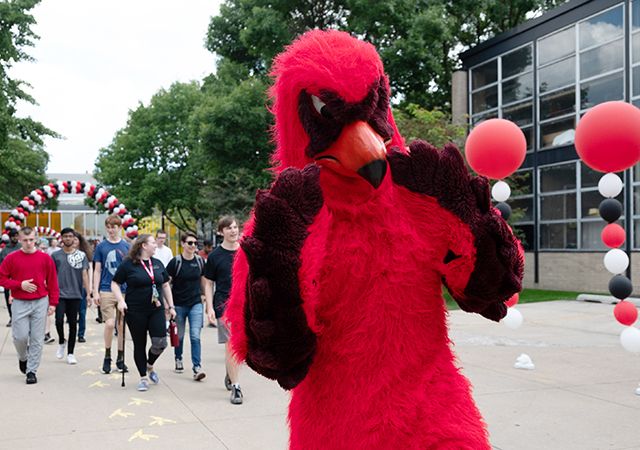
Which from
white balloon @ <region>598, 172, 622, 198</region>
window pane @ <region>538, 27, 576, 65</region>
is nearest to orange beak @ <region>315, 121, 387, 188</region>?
white balloon @ <region>598, 172, 622, 198</region>

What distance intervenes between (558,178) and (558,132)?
1326 mm

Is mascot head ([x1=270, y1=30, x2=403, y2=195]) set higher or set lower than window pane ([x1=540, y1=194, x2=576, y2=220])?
lower

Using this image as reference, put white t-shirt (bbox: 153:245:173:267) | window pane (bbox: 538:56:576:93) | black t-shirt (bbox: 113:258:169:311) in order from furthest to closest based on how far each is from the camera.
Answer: window pane (bbox: 538:56:576:93) → white t-shirt (bbox: 153:245:173:267) → black t-shirt (bbox: 113:258:169:311)

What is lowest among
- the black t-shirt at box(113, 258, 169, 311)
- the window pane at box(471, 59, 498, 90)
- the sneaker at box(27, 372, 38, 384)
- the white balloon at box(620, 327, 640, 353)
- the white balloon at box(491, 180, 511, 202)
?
the sneaker at box(27, 372, 38, 384)

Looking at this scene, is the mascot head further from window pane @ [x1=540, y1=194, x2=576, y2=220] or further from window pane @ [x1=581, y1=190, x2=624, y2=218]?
window pane @ [x1=540, y1=194, x2=576, y2=220]

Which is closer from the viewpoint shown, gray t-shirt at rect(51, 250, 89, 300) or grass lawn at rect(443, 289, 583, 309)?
gray t-shirt at rect(51, 250, 89, 300)

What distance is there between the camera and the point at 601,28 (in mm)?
16328

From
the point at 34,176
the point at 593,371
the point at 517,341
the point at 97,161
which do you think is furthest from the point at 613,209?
the point at 97,161

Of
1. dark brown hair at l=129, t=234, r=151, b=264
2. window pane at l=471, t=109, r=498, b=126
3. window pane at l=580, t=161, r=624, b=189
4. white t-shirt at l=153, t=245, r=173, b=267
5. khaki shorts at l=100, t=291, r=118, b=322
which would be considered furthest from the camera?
window pane at l=471, t=109, r=498, b=126

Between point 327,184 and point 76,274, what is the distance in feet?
24.0

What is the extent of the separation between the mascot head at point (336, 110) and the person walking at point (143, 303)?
4.96 metres

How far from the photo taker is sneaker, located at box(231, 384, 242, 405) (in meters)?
A: 5.75

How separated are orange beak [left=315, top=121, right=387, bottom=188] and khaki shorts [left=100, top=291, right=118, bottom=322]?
6.22 meters

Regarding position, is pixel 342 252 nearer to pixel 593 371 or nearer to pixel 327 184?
pixel 327 184
